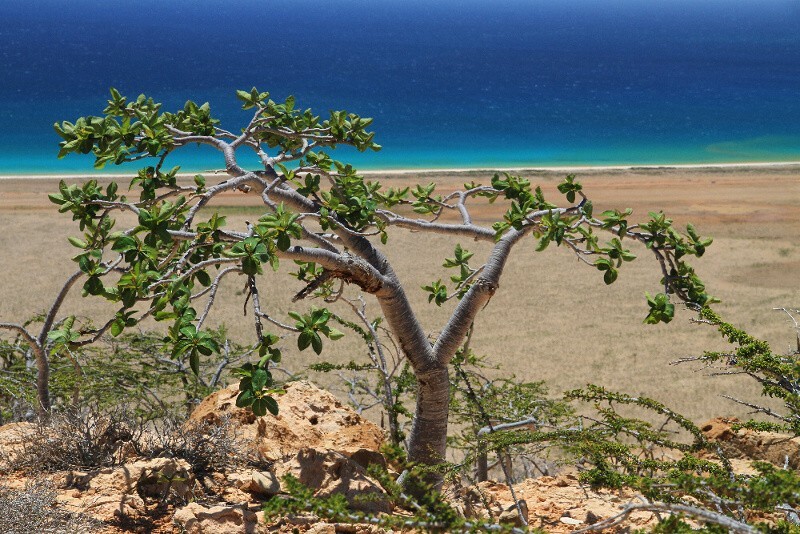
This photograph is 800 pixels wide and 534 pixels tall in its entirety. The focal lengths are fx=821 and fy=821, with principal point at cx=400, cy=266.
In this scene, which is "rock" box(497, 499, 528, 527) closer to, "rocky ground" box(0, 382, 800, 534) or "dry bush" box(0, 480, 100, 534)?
"rocky ground" box(0, 382, 800, 534)

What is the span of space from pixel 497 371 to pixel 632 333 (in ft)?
13.7

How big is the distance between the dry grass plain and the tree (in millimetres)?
6122

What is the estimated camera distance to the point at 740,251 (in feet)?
86.1

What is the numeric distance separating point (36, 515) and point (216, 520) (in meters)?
0.95

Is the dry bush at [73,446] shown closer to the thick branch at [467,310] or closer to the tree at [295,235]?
the tree at [295,235]

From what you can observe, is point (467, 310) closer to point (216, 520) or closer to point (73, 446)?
point (216, 520)

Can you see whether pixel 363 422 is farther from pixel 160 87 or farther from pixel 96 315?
pixel 160 87

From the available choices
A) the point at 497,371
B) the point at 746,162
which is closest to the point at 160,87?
the point at 746,162

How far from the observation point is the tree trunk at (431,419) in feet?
19.1

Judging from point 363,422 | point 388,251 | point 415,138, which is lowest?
point 363,422

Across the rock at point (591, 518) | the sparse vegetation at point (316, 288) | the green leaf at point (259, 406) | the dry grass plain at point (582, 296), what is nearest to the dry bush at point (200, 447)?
the sparse vegetation at point (316, 288)

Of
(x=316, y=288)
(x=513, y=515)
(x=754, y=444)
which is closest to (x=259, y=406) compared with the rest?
(x=316, y=288)

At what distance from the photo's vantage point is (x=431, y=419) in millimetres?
5898

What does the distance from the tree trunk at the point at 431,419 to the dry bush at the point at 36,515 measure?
2.26 meters
